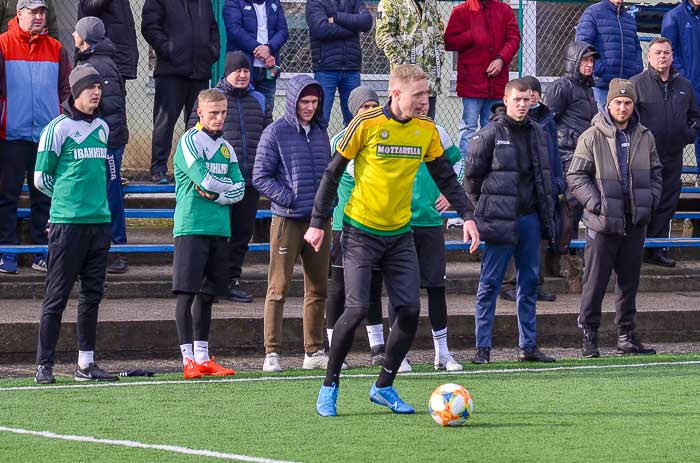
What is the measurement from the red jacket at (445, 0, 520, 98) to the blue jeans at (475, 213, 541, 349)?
11.6 ft

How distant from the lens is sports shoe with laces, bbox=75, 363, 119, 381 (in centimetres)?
980

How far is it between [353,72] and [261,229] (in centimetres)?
190

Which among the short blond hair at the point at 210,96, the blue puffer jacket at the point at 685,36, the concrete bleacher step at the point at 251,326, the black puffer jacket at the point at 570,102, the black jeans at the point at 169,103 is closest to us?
the short blond hair at the point at 210,96

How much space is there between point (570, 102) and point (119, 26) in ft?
14.7

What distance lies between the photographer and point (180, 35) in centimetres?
1355

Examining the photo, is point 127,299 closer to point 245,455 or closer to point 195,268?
point 195,268

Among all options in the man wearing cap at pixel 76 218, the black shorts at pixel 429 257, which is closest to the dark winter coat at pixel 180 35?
the man wearing cap at pixel 76 218

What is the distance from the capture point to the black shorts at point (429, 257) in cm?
1026

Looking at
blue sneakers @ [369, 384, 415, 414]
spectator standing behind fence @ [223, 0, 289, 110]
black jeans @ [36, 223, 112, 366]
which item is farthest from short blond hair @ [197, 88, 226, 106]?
spectator standing behind fence @ [223, 0, 289, 110]

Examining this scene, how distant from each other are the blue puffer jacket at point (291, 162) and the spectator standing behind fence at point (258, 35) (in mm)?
2767

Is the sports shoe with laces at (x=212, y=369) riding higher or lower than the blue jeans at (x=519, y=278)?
lower

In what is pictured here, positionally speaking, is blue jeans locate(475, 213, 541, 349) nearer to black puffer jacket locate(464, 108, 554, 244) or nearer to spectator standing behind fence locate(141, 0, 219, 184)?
black puffer jacket locate(464, 108, 554, 244)

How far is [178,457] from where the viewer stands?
687 centimetres

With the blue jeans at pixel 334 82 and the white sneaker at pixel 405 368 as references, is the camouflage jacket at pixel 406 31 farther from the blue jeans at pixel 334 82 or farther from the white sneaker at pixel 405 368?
the white sneaker at pixel 405 368
